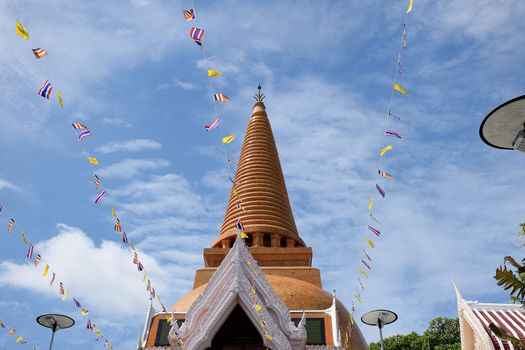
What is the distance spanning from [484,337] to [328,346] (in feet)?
14.8

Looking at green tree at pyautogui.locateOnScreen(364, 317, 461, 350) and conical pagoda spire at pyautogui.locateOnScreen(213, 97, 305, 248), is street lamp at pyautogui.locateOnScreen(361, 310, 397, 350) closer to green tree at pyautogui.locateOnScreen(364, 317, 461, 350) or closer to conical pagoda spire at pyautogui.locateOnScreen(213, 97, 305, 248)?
conical pagoda spire at pyautogui.locateOnScreen(213, 97, 305, 248)

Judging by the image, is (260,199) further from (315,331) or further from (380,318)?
(315,331)

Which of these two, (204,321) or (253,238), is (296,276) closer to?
(253,238)

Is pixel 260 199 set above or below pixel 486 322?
above

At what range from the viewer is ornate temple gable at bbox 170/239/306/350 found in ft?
40.9

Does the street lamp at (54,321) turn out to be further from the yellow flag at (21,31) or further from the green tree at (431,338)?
the green tree at (431,338)

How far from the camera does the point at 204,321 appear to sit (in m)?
12.6

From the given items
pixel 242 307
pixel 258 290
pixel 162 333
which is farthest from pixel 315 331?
pixel 162 333

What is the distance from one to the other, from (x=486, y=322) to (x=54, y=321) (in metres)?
12.8

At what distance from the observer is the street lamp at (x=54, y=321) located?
1587 cm

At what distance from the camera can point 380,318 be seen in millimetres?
16531

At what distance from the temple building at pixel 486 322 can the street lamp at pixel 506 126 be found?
749 cm

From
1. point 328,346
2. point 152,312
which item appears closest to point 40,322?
point 152,312

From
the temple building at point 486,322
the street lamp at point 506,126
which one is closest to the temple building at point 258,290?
the temple building at point 486,322
